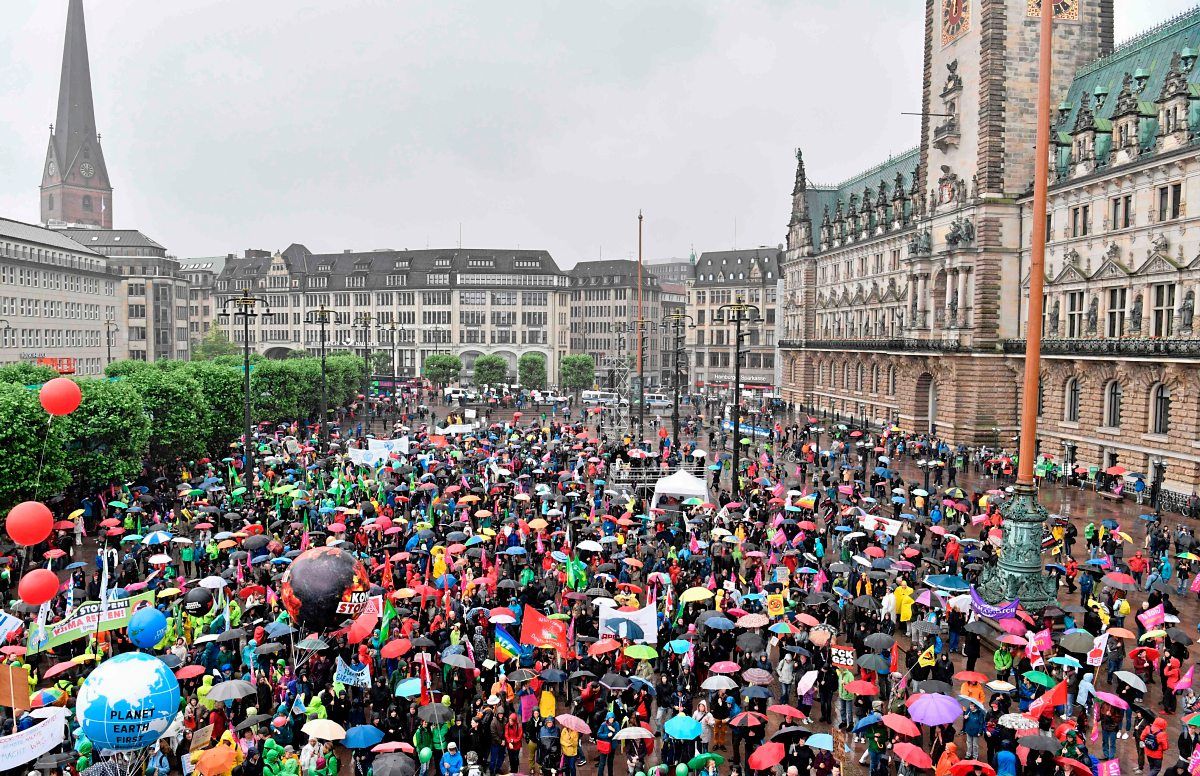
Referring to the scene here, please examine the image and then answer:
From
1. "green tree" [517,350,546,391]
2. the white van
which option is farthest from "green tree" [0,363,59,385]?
"green tree" [517,350,546,391]

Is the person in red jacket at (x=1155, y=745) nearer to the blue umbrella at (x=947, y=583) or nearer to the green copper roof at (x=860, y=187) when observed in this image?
the blue umbrella at (x=947, y=583)

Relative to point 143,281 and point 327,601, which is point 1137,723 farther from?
point 143,281

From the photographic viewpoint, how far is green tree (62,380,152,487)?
39312 mm

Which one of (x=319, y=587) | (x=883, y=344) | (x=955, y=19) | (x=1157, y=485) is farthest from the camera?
(x=883, y=344)

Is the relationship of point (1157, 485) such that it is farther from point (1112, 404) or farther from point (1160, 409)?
point (1112, 404)

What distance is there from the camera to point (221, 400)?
2233 inches

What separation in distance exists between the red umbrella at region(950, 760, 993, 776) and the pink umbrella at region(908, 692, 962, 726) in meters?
0.89

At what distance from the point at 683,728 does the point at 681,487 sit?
75.5ft

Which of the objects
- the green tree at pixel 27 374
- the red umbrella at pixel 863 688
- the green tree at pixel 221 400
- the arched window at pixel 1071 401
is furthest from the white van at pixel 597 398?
the red umbrella at pixel 863 688

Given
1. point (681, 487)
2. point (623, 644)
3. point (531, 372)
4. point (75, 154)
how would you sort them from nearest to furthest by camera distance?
point (623, 644)
point (681, 487)
point (531, 372)
point (75, 154)

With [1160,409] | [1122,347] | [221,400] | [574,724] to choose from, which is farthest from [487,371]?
[574,724]

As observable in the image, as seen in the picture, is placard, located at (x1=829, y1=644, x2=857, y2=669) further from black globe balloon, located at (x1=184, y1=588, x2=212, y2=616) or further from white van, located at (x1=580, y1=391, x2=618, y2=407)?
white van, located at (x1=580, y1=391, x2=618, y2=407)

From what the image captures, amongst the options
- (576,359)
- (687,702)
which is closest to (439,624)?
(687,702)

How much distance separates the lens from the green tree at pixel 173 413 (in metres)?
47.4
